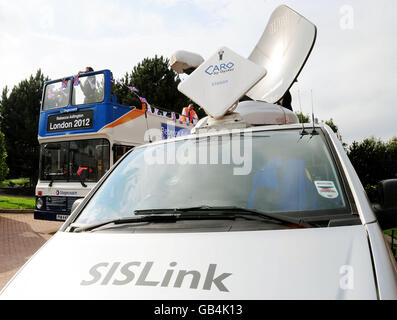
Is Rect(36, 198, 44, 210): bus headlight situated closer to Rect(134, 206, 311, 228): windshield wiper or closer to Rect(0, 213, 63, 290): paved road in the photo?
Rect(0, 213, 63, 290): paved road

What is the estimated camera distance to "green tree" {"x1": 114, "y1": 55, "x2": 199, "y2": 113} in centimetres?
2755

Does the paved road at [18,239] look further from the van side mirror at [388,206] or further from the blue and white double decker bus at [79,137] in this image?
the van side mirror at [388,206]

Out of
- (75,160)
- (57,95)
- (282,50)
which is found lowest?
(75,160)

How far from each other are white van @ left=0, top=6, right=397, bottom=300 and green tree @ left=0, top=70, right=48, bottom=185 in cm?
2498

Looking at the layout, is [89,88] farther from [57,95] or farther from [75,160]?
[75,160]

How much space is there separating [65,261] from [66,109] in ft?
28.3

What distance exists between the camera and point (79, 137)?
898 cm

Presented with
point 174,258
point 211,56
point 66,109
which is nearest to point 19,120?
point 66,109

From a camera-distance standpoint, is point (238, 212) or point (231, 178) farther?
point (231, 178)

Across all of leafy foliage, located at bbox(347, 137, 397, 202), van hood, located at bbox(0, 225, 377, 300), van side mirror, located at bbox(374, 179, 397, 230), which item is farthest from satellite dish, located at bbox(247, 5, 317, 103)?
leafy foliage, located at bbox(347, 137, 397, 202)

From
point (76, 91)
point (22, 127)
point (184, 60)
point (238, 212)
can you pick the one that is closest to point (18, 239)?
point (76, 91)

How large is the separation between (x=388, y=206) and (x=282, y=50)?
11.3 feet

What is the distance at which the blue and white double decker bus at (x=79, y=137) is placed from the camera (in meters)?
8.66

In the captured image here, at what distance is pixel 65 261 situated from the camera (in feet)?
5.31
